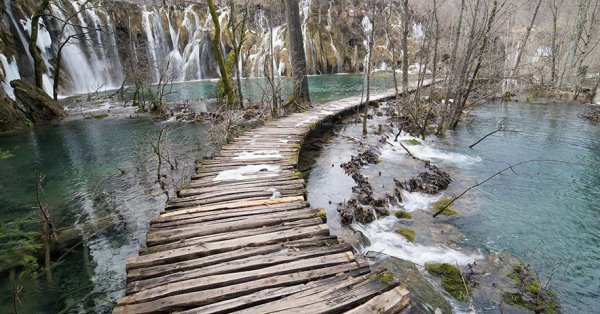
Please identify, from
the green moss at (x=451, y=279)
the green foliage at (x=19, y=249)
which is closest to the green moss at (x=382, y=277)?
the green moss at (x=451, y=279)

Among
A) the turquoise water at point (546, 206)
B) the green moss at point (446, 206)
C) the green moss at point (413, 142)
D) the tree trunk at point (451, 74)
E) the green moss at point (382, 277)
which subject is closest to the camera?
the green moss at point (382, 277)

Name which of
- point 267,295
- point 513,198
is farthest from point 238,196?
point 513,198

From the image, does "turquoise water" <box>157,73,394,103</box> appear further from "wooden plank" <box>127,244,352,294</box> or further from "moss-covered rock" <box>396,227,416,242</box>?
"wooden plank" <box>127,244,352,294</box>

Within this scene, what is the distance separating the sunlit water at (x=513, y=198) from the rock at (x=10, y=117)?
43.1ft

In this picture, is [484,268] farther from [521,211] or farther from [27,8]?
[27,8]

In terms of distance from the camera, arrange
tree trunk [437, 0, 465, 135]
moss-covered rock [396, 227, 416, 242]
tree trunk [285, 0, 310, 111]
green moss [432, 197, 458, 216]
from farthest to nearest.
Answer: tree trunk [285, 0, 310, 111], tree trunk [437, 0, 465, 135], green moss [432, 197, 458, 216], moss-covered rock [396, 227, 416, 242]

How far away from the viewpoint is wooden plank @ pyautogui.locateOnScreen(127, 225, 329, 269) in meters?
3.62

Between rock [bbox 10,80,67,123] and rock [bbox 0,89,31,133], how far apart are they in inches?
18.7

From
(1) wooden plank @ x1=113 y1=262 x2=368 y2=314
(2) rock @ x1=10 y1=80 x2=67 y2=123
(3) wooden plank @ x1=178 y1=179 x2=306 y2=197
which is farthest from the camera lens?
(2) rock @ x1=10 y1=80 x2=67 y2=123

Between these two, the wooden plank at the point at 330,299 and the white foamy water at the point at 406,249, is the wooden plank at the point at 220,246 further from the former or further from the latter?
the white foamy water at the point at 406,249

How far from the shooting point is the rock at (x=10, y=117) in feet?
45.5

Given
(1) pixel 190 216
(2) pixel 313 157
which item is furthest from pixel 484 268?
(2) pixel 313 157

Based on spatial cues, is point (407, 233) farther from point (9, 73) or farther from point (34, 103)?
point (9, 73)

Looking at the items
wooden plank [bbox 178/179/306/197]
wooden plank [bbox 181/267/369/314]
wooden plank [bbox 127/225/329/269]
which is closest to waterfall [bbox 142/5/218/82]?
wooden plank [bbox 178/179/306/197]
